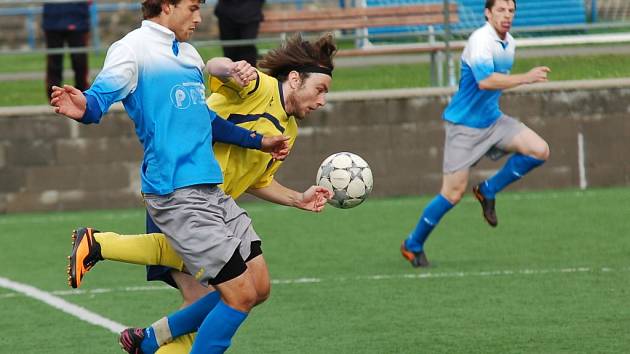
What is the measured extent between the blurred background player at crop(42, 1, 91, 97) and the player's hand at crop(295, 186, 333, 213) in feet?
28.2

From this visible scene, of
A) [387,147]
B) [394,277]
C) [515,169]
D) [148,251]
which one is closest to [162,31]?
[148,251]

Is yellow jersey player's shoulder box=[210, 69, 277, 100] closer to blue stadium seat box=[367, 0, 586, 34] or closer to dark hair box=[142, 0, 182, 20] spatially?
dark hair box=[142, 0, 182, 20]

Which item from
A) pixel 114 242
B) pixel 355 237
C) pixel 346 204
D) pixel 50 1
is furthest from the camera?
pixel 50 1

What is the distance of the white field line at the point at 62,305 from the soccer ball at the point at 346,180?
161 cm

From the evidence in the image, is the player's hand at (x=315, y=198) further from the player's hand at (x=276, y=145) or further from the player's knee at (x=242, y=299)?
the player's knee at (x=242, y=299)

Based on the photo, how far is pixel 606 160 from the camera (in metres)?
13.9

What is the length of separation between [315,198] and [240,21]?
8.67 meters

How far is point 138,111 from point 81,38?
9510 millimetres

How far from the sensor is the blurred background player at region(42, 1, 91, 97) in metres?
14.7

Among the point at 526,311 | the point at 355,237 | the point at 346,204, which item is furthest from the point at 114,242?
the point at 355,237

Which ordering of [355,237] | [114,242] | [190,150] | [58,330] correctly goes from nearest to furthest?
[190,150]
[114,242]
[58,330]
[355,237]

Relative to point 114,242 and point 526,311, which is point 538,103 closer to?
point 526,311

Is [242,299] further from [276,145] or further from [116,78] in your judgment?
[116,78]

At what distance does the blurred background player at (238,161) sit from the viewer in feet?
20.7
